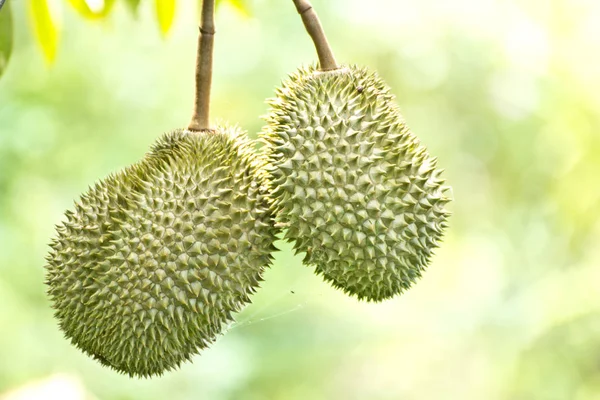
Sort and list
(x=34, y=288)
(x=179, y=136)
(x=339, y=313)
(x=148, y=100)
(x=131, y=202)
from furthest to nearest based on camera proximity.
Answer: (x=339, y=313) < (x=148, y=100) < (x=34, y=288) < (x=179, y=136) < (x=131, y=202)

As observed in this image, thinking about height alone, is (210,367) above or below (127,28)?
below

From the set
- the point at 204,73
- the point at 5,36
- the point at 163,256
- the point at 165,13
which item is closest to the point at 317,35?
the point at 204,73

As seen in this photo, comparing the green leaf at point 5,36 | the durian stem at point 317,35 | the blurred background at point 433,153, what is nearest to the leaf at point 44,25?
the green leaf at point 5,36

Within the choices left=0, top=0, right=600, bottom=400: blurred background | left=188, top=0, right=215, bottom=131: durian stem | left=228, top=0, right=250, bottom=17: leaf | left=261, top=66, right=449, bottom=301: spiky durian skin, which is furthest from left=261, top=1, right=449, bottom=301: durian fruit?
left=0, top=0, right=600, bottom=400: blurred background

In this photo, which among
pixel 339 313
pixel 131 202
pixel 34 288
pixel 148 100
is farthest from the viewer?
pixel 339 313

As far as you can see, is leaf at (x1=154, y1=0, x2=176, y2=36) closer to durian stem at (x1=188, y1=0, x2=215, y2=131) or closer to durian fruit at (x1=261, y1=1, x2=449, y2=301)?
durian stem at (x1=188, y1=0, x2=215, y2=131)

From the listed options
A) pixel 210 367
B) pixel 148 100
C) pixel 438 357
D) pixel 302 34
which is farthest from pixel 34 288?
pixel 438 357

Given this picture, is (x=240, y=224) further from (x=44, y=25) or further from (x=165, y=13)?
(x=44, y=25)

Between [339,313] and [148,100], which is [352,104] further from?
[339,313]
